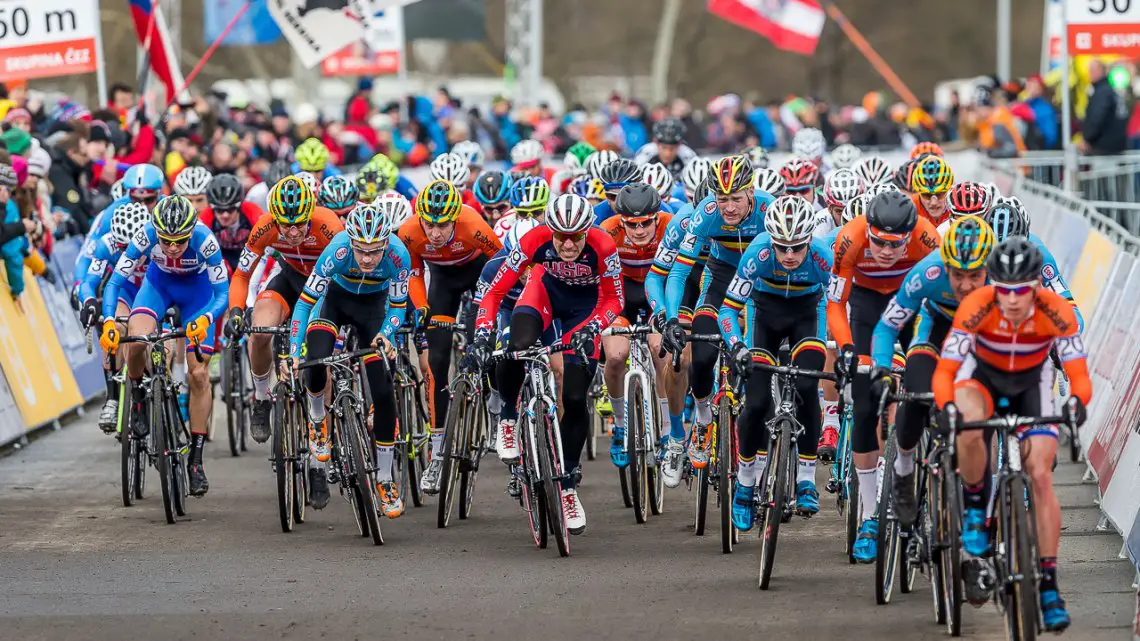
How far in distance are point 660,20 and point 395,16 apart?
1399 inches

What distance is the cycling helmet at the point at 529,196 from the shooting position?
1268 cm

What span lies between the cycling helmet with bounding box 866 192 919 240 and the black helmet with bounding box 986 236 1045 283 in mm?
1757

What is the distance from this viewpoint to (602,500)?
40.9ft

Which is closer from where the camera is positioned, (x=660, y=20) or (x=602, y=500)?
(x=602, y=500)

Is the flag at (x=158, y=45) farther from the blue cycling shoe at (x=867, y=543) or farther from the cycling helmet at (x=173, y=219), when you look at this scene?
the blue cycling shoe at (x=867, y=543)

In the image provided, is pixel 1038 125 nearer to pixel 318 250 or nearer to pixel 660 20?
pixel 318 250

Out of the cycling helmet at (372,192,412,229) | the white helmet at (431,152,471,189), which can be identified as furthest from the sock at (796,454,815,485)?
the white helmet at (431,152,471,189)

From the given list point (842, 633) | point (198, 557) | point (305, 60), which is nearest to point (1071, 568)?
point (842, 633)

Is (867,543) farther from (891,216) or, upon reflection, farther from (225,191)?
(225,191)

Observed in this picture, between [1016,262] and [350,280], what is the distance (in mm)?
4809

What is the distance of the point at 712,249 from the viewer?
1185 centimetres

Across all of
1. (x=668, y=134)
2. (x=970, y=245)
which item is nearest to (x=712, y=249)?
(x=970, y=245)

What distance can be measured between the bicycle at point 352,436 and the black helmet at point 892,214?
3001 millimetres

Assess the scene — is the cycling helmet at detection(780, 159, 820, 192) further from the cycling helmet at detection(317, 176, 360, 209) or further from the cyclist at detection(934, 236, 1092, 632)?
the cyclist at detection(934, 236, 1092, 632)
